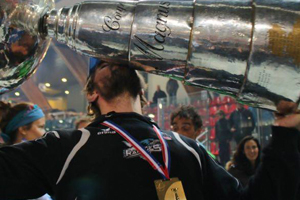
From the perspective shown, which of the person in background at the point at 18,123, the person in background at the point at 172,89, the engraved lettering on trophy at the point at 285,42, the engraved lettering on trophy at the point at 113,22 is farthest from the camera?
the person in background at the point at 172,89

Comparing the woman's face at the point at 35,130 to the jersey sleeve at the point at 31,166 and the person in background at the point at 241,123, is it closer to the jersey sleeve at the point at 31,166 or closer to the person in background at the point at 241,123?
the jersey sleeve at the point at 31,166

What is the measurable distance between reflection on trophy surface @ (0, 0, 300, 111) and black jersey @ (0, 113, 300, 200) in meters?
0.14

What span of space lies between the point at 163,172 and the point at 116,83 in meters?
0.26

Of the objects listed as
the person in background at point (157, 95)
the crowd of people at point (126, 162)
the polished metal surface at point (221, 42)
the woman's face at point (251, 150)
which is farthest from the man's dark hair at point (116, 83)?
Result: the person in background at point (157, 95)

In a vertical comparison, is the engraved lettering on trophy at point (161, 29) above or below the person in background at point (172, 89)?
above

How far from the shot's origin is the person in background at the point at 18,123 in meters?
1.71

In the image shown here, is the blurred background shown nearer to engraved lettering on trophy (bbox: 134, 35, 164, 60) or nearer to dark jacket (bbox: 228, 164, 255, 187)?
dark jacket (bbox: 228, 164, 255, 187)

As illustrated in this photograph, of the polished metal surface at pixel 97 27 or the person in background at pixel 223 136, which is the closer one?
the polished metal surface at pixel 97 27

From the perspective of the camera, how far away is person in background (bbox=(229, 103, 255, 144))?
153 inches

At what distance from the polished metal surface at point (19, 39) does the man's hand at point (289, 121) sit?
521 mm

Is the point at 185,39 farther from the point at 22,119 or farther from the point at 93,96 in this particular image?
the point at 22,119

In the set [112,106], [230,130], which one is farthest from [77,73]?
[112,106]

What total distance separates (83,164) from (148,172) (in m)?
0.14

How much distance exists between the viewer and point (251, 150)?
8.84 ft
